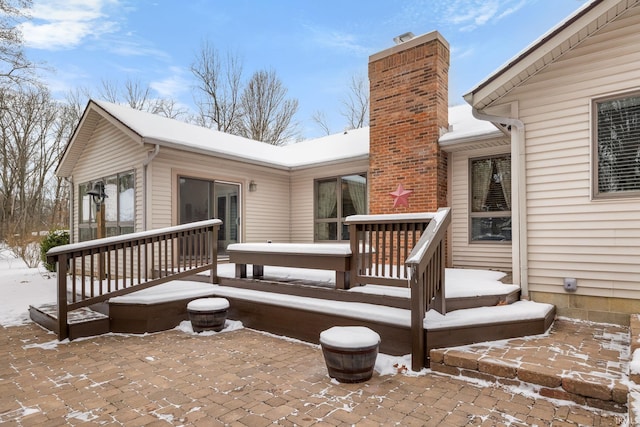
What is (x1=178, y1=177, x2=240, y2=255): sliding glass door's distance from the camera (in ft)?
25.3

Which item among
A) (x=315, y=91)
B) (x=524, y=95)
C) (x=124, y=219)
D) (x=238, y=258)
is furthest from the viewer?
(x=315, y=91)

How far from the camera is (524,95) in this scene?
4969 mm

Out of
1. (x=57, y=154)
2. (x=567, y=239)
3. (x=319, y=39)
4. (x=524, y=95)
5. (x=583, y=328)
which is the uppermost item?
(x=319, y=39)

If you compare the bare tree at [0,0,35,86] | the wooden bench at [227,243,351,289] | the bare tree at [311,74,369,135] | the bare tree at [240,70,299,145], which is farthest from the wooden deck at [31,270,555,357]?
the bare tree at [240,70,299,145]

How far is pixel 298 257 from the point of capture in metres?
4.98

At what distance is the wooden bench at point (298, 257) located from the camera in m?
4.57

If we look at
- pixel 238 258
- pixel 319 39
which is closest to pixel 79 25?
pixel 319 39

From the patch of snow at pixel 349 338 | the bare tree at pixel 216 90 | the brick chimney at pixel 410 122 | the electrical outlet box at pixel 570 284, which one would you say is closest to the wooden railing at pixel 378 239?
the patch of snow at pixel 349 338

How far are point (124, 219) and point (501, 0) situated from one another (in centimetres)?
1358

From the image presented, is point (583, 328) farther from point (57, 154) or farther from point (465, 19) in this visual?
point (57, 154)

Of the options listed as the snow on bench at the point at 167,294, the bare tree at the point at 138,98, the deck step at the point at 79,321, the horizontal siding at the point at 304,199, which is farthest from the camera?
the bare tree at the point at 138,98

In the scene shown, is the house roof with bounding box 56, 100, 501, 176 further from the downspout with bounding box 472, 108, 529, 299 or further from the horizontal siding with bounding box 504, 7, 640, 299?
the horizontal siding with bounding box 504, 7, 640, 299

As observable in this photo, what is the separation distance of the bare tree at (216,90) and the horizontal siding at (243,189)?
1230 cm

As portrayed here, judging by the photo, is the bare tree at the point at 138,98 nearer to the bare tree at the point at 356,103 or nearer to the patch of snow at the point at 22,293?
the bare tree at the point at 356,103
